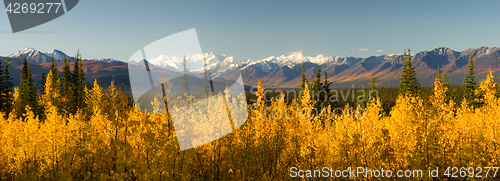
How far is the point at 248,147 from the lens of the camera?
8.31 m

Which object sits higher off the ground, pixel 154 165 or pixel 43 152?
pixel 154 165

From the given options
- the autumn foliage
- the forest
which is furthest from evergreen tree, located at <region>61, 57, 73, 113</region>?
the autumn foliage

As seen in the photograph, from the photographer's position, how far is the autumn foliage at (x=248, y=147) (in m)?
5.59

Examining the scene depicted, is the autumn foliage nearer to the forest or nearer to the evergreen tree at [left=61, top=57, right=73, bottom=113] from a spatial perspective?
the forest

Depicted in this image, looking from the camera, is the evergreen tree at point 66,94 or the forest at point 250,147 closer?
the forest at point 250,147

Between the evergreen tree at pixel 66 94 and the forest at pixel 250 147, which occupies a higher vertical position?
the evergreen tree at pixel 66 94

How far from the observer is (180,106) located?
7.04 metres

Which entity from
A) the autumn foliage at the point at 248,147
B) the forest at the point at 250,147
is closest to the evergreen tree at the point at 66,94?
the forest at the point at 250,147

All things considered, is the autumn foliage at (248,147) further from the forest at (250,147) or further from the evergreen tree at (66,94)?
the evergreen tree at (66,94)

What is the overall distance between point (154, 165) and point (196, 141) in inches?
73.5

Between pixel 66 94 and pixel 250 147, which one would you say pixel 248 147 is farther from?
pixel 66 94

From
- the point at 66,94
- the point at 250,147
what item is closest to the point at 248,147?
the point at 250,147

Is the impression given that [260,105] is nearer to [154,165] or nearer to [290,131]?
[290,131]

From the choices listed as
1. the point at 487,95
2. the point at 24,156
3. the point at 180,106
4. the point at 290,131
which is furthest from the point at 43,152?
the point at 487,95
